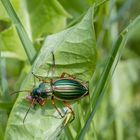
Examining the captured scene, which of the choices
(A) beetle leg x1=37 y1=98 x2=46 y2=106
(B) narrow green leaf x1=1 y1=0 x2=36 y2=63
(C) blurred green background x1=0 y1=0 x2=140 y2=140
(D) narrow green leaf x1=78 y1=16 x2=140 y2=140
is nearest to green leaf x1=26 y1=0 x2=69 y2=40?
(C) blurred green background x1=0 y1=0 x2=140 y2=140

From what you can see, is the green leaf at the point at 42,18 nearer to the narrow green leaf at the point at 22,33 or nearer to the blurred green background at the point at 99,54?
the blurred green background at the point at 99,54

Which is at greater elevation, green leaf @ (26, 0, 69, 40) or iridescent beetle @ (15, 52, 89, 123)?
green leaf @ (26, 0, 69, 40)

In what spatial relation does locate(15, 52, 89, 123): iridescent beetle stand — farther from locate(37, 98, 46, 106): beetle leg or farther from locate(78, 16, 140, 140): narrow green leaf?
locate(78, 16, 140, 140): narrow green leaf

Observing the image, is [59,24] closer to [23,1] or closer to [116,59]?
[23,1]

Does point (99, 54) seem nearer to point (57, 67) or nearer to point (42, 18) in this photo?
point (42, 18)

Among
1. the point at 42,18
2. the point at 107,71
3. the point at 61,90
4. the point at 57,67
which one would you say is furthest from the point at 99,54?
the point at 107,71

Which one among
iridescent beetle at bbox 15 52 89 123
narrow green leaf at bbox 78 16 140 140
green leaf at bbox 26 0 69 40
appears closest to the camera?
narrow green leaf at bbox 78 16 140 140

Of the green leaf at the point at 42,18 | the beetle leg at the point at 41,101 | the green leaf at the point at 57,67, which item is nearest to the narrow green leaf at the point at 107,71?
the green leaf at the point at 57,67
